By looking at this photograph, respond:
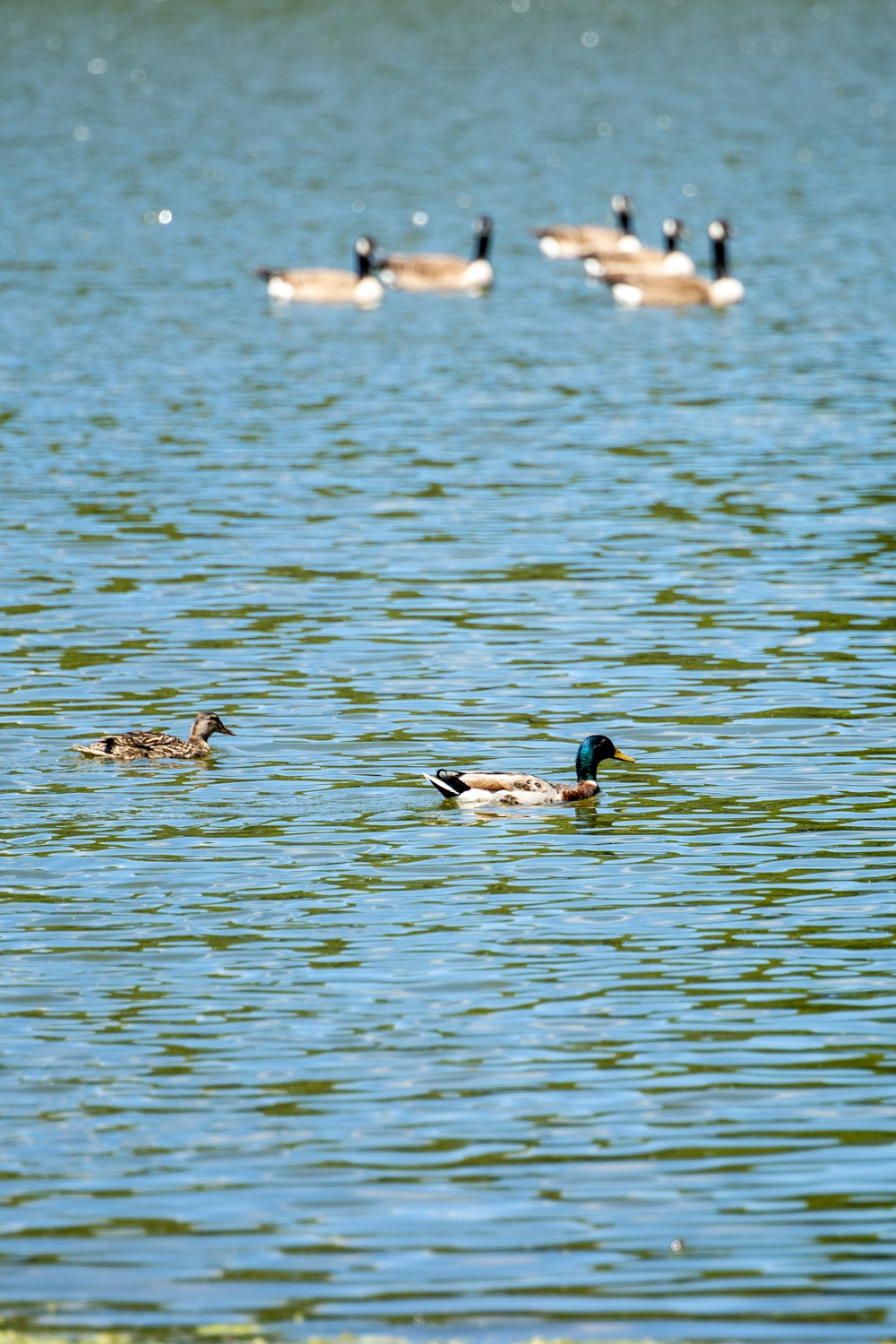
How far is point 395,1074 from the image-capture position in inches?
465

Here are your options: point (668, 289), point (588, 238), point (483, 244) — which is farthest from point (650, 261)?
point (483, 244)

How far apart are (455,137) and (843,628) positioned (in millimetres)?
54445

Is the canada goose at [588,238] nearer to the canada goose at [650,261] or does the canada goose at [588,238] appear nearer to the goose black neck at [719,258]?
the canada goose at [650,261]

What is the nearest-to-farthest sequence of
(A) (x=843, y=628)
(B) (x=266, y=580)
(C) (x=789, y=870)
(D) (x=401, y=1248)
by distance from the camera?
(D) (x=401, y=1248) < (C) (x=789, y=870) < (A) (x=843, y=628) < (B) (x=266, y=580)

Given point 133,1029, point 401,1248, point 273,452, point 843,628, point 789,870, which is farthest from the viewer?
point 273,452

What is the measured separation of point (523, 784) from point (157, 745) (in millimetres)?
2845

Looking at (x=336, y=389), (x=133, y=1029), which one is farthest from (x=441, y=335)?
(x=133, y=1029)

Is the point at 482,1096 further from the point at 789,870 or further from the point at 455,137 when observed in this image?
the point at 455,137

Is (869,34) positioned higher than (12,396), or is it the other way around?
(869,34)

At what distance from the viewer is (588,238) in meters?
52.6

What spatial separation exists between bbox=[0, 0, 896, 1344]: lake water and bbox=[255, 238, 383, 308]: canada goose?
1.95ft

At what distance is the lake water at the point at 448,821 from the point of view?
10086 millimetres

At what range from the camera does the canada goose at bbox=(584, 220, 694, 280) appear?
49.3 meters

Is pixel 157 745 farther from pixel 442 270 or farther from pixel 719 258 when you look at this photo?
pixel 442 270
